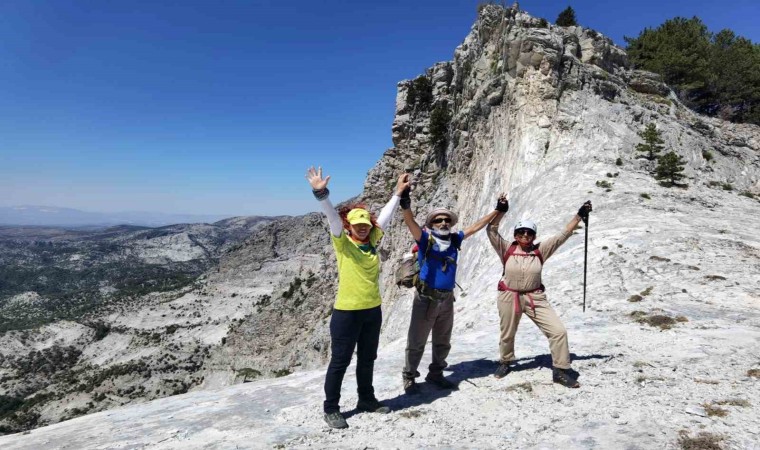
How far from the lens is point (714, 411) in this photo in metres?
5.09

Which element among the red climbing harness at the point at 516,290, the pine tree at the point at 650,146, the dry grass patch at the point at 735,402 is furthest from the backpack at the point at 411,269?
the pine tree at the point at 650,146

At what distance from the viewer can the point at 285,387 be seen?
7812 millimetres

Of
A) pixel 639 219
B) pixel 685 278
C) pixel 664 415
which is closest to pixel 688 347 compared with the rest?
pixel 664 415

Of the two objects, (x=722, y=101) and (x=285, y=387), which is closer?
(x=285, y=387)

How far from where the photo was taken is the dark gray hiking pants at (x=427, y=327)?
642 cm

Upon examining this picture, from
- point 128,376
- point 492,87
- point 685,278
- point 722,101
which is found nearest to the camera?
point 685,278

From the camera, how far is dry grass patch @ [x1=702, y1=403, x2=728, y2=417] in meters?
5.01

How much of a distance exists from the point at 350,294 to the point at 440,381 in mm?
2440

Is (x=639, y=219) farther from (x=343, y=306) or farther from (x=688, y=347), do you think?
(x=343, y=306)

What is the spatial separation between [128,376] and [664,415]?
84647mm

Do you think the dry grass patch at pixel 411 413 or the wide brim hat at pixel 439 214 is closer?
the dry grass patch at pixel 411 413

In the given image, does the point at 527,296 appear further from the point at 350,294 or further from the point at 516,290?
the point at 350,294

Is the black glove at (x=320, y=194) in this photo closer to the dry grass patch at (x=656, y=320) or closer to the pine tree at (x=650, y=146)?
the dry grass patch at (x=656, y=320)

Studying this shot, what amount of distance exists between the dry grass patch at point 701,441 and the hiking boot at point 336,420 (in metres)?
3.90
